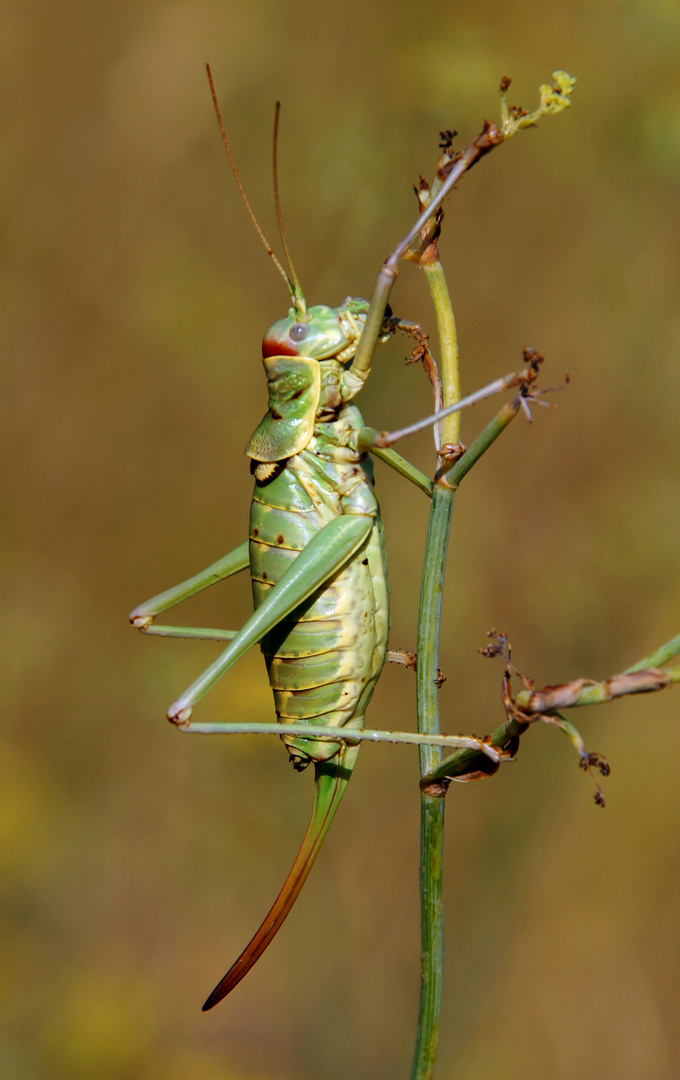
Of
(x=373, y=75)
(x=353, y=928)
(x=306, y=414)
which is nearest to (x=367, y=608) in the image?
(x=306, y=414)

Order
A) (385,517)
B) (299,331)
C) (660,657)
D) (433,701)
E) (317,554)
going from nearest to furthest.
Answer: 1. (660,657)
2. (433,701)
3. (317,554)
4. (299,331)
5. (385,517)

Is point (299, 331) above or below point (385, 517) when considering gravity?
below

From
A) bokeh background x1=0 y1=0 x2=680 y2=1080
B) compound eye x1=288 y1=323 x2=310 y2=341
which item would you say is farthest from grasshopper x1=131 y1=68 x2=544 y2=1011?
bokeh background x1=0 y1=0 x2=680 y2=1080

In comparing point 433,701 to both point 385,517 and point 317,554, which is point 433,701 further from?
point 385,517

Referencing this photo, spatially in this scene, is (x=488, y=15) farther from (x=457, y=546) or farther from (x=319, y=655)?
(x=319, y=655)

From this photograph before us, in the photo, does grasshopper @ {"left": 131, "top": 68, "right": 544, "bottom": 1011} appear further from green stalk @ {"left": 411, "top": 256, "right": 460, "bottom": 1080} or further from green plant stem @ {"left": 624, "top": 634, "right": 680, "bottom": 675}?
green plant stem @ {"left": 624, "top": 634, "right": 680, "bottom": 675}

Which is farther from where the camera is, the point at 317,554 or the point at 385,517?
the point at 385,517

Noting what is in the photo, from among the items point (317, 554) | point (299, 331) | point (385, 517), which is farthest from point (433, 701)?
point (385, 517)
